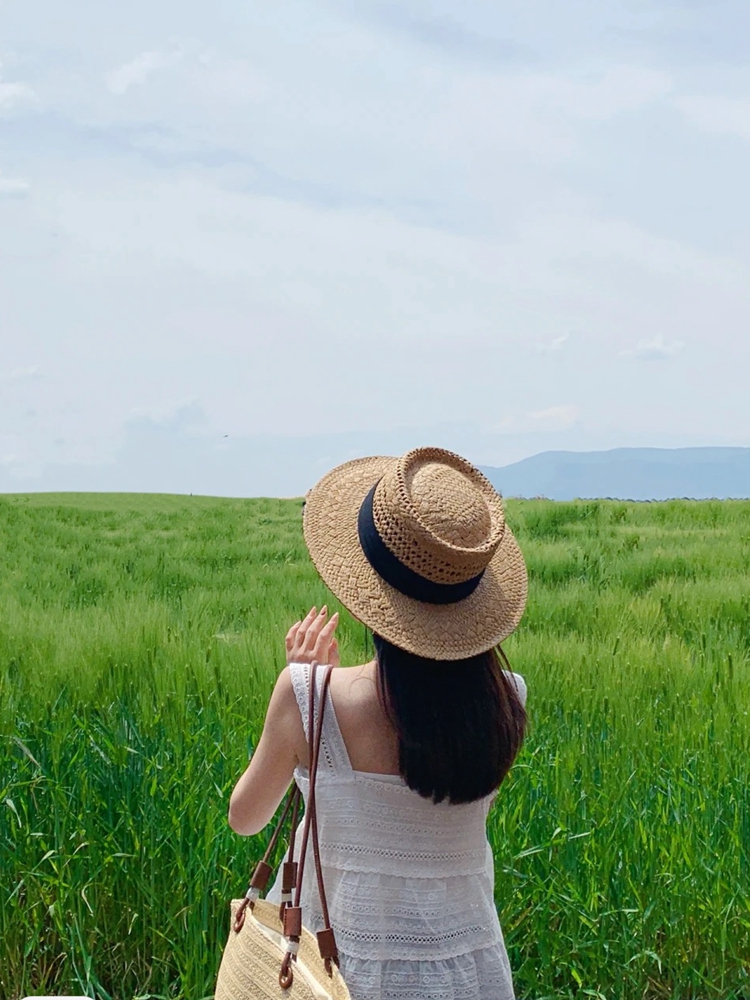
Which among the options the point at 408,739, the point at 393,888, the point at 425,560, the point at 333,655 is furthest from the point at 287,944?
the point at 425,560

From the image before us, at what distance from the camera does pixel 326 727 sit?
5.87 feet

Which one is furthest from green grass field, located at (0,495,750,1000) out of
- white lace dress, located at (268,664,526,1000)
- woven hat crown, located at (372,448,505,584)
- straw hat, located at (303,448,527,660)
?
woven hat crown, located at (372,448,505,584)

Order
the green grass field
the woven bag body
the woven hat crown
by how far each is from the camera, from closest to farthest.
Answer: the woven bag body
the woven hat crown
the green grass field

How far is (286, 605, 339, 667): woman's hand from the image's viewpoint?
183cm

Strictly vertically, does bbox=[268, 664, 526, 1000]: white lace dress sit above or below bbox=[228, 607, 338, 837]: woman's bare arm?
below

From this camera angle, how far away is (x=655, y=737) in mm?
3820

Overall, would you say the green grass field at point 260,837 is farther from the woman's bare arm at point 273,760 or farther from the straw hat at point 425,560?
the straw hat at point 425,560

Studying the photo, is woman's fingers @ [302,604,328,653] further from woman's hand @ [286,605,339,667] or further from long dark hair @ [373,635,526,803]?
long dark hair @ [373,635,526,803]

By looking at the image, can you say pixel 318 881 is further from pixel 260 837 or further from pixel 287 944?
pixel 260 837

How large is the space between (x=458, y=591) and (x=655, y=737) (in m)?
2.25

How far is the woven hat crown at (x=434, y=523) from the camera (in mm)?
1759

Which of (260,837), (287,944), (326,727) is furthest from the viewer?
(260,837)

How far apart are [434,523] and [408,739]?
35cm

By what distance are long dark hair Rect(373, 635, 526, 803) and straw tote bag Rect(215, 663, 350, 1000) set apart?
12 cm
